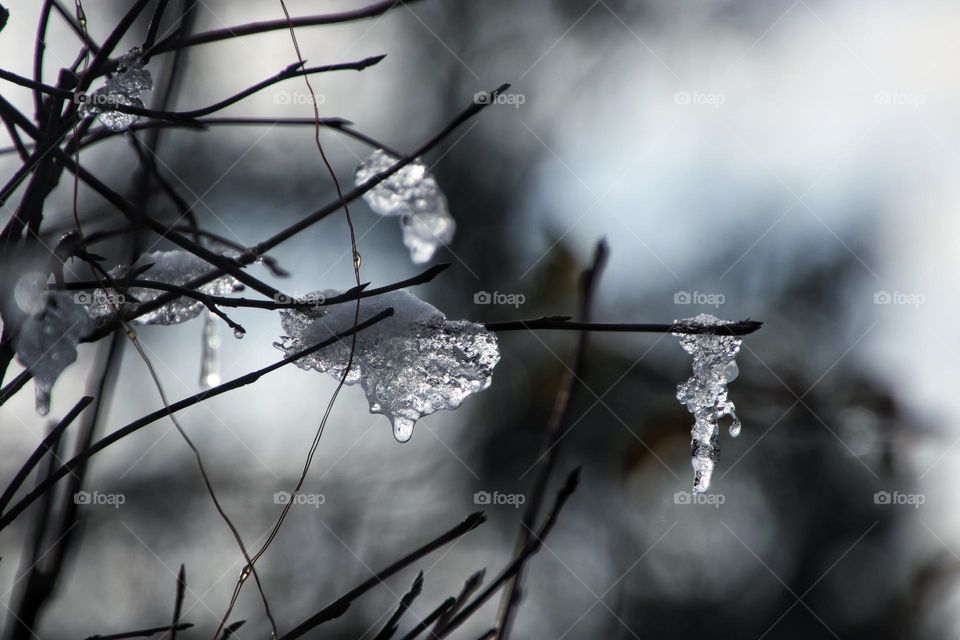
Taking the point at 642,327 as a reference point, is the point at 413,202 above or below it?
above

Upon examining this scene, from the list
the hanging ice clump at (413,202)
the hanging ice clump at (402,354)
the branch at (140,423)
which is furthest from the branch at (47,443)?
the hanging ice clump at (413,202)

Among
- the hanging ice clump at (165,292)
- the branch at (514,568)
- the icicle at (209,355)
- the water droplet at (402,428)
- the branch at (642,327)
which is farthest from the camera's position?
the icicle at (209,355)

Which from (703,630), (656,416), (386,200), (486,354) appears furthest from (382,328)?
(703,630)

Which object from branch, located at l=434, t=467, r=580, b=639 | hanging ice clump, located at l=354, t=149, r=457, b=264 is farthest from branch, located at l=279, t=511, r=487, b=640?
hanging ice clump, located at l=354, t=149, r=457, b=264

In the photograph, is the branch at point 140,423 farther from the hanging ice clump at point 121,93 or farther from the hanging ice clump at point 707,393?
the hanging ice clump at point 707,393

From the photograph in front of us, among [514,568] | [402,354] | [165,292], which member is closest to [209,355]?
[165,292]

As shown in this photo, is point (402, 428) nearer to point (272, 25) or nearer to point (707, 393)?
point (707, 393)
